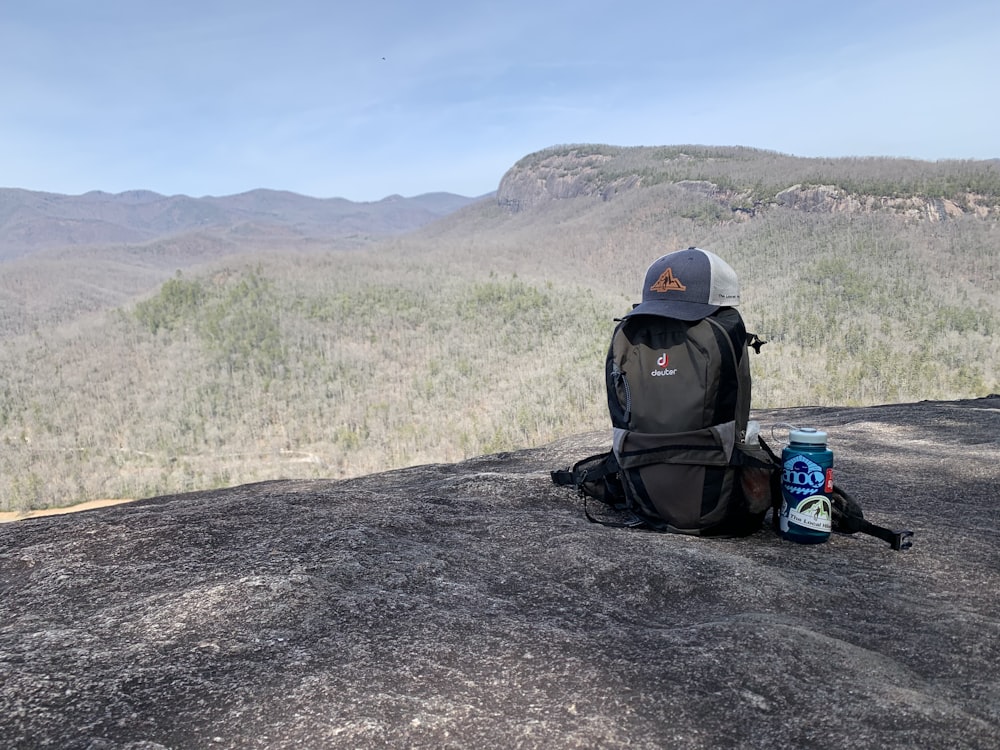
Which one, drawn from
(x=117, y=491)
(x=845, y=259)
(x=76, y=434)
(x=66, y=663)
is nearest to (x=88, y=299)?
(x=76, y=434)

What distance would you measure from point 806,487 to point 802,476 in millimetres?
82

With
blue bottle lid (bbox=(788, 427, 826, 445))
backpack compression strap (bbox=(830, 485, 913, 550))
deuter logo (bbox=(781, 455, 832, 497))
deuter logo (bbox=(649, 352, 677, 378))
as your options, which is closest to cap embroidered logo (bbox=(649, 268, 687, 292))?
deuter logo (bbox=(649, 352, 677, 378))

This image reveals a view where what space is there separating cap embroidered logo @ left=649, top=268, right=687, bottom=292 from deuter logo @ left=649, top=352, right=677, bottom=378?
1.35 ft

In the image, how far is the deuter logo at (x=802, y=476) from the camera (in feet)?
12.9

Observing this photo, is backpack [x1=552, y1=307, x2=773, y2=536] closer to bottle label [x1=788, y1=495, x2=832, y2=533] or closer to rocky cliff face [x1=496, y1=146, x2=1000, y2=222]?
bottle label [x1=788, y1=495, x2=832, y2=533]

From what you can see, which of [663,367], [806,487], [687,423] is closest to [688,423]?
[687,423]

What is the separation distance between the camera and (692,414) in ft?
13.1

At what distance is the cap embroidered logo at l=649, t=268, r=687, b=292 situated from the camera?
4.15 meters

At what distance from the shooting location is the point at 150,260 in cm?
19838

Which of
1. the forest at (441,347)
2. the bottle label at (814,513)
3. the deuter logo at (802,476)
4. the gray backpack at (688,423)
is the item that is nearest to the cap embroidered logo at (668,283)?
the gray backpack at (688,423)

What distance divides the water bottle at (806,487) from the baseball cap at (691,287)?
887 mm

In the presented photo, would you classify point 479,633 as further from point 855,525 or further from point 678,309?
point 855,525

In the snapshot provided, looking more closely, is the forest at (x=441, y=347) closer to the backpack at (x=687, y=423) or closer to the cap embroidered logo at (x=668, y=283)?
the backpack at (x=687, y=423)

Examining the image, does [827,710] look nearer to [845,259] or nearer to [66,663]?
[66,663]
